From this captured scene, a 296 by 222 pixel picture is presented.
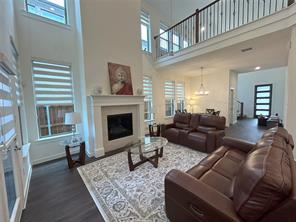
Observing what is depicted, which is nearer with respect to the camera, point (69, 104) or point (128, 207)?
point (128, 207)

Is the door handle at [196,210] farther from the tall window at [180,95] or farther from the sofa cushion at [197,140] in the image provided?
the tall window at [180,95]

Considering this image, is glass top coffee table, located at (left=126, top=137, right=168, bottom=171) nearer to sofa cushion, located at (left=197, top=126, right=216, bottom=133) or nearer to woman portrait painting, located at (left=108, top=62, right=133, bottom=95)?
sofa cushion, located at (left=197, top=126, right=216, bottom=133)

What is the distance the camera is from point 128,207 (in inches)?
76.3

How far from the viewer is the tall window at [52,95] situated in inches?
134

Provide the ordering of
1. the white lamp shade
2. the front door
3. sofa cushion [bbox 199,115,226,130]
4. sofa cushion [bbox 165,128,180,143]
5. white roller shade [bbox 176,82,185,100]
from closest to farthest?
the front door → the white lamp shade → sofa cushion [bbox 199,115,226,130] → sofa cushion [bbox 165,128,180,143] → white roller shade [bbox 176,82,185,100]

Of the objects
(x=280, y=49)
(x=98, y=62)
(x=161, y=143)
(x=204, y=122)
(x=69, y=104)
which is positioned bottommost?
(x=161, y=143)

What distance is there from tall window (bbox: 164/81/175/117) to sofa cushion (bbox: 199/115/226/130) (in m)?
2.87

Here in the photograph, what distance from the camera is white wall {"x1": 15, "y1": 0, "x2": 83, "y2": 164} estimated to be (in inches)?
125

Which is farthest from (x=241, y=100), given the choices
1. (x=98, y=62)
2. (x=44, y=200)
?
(x=44, y=200)

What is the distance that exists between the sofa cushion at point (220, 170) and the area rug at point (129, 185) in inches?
27.7

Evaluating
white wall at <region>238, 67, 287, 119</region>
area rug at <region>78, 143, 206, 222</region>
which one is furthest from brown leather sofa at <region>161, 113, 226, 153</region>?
white wall at <region>238, 67, 287, 119</region>

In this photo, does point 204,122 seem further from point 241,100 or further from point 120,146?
point 241,100

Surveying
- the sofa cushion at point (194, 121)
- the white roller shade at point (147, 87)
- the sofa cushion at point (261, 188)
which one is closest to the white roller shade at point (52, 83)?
the white roller shade at point (147, 87)

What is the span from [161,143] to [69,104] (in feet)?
8.87
